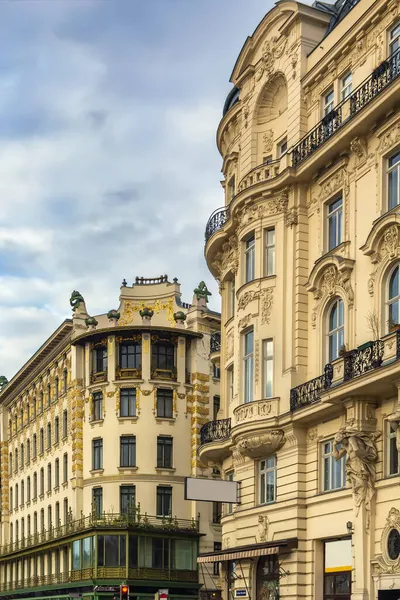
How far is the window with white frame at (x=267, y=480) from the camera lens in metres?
37.1

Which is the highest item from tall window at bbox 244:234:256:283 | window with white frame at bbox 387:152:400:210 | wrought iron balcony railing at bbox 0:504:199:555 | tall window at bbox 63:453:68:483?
window with white frame at bbox 387:152:400:210

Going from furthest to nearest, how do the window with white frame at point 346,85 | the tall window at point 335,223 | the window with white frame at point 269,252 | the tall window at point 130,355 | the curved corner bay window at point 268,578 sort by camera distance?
the tall window at point 130,355
the window with white frame at point 269,252
the curved corner bay window at point 268,578
the window with white frame at point 346,85
the tall window at point 335,223

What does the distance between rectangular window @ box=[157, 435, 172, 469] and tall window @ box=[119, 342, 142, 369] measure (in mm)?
4934

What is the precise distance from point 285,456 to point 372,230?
8.95 m

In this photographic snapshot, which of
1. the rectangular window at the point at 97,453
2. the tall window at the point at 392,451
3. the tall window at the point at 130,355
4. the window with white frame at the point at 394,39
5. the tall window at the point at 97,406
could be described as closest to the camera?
the tall window at the point at 392,451

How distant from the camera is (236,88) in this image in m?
44.4

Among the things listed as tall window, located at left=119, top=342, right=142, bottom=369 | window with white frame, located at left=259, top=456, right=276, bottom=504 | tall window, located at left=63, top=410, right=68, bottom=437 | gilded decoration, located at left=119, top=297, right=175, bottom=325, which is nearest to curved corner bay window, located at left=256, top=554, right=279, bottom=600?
window with white frame, located at left=259, top=456, right=276, bottom=504

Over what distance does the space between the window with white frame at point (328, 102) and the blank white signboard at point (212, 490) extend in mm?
13940

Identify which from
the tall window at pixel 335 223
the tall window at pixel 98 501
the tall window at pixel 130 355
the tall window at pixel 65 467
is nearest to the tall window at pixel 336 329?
the tall window at pixel 335 223

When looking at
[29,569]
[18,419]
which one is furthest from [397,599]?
[18,419]

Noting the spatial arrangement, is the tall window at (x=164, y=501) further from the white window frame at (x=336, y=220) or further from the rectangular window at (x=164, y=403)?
the white window frame at (x=336, y=220)

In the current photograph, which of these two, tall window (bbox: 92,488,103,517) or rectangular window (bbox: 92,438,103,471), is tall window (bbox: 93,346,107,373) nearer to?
rectangular window (bbox: 92,438,103,471)

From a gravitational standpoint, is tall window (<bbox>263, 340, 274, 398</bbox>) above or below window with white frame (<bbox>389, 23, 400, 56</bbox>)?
below

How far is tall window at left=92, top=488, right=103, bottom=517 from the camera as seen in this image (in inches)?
2547
